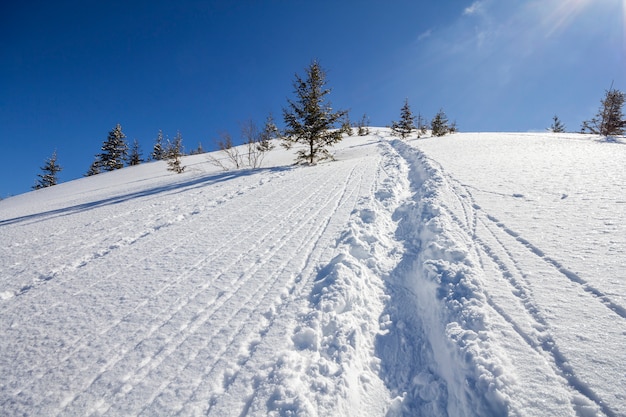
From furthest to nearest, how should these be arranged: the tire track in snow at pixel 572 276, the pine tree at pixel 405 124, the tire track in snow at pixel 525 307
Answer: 1. the pine tree at pixel 405 124
2. the tire track in snow at pixel 572 276
3. the tire track in snow at pixel 525 307

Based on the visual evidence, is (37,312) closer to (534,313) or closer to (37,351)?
(37,351)

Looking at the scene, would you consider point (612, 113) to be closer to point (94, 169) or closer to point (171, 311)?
point (171, 311)

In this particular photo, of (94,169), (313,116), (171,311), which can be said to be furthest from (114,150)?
(171,311)

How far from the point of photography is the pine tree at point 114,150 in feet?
124

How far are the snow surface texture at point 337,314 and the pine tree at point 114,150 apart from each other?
3930cm

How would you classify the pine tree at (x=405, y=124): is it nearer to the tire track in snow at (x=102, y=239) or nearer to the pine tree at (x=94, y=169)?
the tire track in snow at (x=102, y=239)

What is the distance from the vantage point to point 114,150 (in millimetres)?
38250

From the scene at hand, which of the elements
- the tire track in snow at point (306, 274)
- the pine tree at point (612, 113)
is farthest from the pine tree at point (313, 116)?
the pine tree at point (612, 113)

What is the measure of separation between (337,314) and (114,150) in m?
46.8

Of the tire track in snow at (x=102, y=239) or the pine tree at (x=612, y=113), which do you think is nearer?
the tire track in snow at (x=102, y=239)

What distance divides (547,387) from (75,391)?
402cm

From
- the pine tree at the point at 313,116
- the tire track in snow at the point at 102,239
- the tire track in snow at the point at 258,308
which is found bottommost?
the tire track in snow at the point at 258,308

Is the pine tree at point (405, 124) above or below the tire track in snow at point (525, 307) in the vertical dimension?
above

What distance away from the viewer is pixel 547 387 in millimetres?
2035
